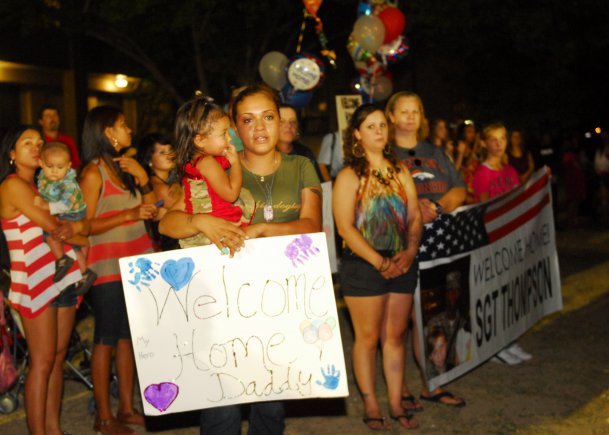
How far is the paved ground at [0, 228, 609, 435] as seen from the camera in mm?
5203

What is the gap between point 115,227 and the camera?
517cm

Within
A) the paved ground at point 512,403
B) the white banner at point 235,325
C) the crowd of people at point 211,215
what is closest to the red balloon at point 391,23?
the paved ground at point 512,403

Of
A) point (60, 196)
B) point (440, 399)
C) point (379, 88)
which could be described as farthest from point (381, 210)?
point (379, 88)

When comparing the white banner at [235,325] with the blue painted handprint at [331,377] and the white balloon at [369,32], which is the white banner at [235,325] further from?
the white balloon at [369,32]

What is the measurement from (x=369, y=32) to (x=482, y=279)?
6295 mm

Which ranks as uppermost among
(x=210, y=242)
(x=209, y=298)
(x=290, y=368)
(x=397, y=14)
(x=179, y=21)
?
(x=179, y=21)

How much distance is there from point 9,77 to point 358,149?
16576 mm

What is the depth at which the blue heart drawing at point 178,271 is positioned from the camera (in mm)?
3680

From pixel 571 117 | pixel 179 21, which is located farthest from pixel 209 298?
pixel 571 117

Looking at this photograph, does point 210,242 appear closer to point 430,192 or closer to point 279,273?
point 279,273

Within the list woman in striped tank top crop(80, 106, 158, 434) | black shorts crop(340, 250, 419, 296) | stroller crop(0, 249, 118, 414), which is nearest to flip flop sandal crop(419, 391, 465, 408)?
black shorts crop(340, 250, 419, 296)

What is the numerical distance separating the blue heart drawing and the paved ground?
1928mm

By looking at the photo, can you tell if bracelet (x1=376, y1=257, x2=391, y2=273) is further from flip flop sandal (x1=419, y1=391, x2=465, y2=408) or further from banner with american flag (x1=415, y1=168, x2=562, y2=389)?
flip flop sandal (x1=419, y1=391, x2=465, y2=408)

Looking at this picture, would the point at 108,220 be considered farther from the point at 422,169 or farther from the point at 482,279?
the point at 482,279
